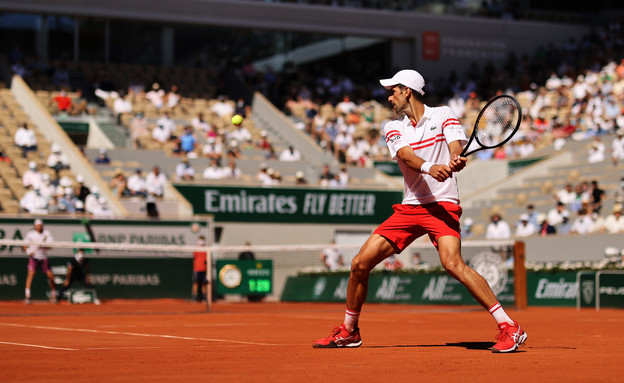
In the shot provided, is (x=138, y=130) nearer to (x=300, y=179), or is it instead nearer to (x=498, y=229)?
(x=300, y=179)

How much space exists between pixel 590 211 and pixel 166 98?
1533 centimetres

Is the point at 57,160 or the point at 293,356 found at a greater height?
the point at 57,160

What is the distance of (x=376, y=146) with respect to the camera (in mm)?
36188

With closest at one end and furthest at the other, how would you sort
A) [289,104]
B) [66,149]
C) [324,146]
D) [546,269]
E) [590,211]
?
1. [546,269]
2. [590,211]
3. [66,149]
4. [324,146]
5. [289,104]

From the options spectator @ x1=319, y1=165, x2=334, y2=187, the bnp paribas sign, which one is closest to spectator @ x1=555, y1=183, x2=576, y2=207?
the bnp paribas sign

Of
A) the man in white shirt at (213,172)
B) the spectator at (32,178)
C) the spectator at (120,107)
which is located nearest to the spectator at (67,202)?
the spectator at (32,178)

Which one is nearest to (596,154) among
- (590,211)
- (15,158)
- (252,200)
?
(590,211)

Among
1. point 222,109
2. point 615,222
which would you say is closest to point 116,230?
point 222,109

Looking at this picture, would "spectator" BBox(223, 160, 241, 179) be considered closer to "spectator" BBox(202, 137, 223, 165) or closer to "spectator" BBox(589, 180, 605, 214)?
"spectator" BBox(202, 137, 223, 165)

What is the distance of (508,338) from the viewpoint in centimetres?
829

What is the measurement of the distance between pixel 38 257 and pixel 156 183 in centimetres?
576

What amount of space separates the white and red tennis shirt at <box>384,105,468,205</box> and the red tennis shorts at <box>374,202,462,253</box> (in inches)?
2.4

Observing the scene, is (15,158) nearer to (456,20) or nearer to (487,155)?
(487,155)

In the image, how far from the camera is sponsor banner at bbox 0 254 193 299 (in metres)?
24.5
